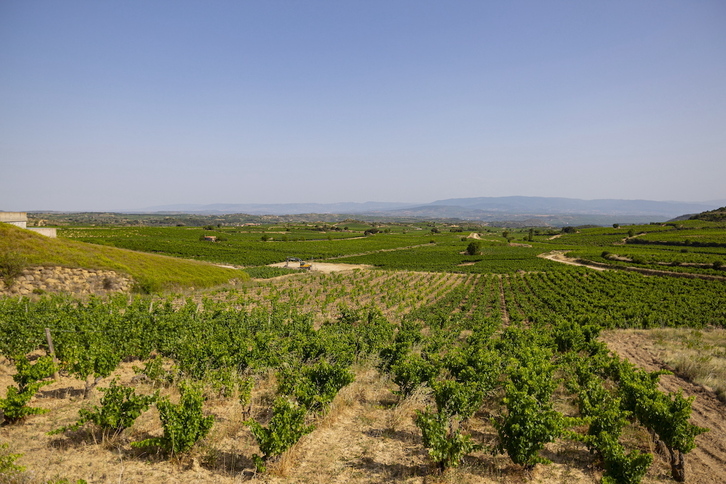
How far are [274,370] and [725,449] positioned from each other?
45.6 ft

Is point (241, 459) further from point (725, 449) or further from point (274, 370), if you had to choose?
point (725, 449)

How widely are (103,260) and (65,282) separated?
3.82m

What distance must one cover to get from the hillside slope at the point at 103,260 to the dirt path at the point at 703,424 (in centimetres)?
3917

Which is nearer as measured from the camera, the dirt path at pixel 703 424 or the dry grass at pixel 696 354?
the dirt path at pixel 703 424

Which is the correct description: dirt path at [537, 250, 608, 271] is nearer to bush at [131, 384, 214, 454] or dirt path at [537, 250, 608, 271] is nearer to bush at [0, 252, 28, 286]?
bush at [131, 384, 214, 454]

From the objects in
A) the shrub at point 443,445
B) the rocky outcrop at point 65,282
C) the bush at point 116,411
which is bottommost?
the rocky outcrop at point 65,282

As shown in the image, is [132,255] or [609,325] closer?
[609,325]

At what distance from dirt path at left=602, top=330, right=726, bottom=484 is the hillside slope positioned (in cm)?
3917

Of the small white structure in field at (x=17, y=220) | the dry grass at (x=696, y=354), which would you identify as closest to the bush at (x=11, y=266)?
the small white structure in field at (x=17, y=220)

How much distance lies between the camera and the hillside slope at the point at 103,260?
1188 inches

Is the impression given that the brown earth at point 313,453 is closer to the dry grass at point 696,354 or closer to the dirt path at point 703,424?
the dirt path at point 703,424

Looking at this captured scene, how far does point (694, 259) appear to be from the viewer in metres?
63.5

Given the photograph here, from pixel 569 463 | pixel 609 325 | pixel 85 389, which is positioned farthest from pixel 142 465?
pixel 609 325

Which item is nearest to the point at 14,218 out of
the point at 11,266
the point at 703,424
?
the point at 11,266
